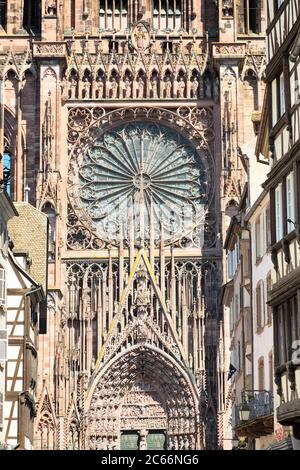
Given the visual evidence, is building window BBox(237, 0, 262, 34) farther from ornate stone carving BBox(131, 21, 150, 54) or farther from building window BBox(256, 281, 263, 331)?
building window BBox(256, 281, 263, 331)

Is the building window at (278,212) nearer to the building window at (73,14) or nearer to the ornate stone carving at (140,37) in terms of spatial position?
the ornate stone carving at (140,37)

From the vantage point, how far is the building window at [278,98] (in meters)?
25.0

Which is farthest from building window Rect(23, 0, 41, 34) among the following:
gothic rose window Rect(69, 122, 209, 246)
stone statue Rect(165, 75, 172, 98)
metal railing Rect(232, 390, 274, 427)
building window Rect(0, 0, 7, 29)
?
metal railing Rect(232, 390, 274, 427)

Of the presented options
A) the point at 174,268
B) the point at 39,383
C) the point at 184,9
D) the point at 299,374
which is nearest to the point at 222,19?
the point at 184,9

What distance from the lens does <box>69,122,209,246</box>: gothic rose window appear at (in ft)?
198

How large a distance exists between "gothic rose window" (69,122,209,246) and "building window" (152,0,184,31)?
5.18m

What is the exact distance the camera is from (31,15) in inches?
2495

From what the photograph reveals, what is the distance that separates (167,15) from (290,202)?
40770mm

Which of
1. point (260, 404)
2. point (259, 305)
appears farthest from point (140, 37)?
point (260, 404)

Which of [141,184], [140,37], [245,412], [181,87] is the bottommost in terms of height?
[245,412]

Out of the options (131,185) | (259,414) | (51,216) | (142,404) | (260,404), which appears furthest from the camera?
(131,185)

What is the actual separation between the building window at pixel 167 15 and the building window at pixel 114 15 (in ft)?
4.72

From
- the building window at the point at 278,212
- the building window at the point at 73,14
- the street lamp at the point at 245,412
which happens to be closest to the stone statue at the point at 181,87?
the building window at the point at 73,14

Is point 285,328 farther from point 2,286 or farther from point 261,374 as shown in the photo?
point 2,286
